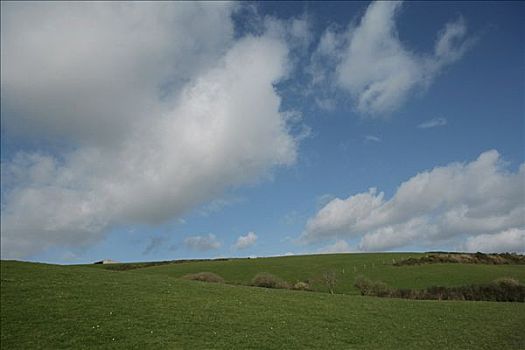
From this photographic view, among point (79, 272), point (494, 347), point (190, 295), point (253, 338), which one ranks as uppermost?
point (79, 272)

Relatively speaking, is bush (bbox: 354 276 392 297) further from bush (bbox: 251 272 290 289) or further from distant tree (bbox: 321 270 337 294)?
bush (bbox: 251 272 290 289)

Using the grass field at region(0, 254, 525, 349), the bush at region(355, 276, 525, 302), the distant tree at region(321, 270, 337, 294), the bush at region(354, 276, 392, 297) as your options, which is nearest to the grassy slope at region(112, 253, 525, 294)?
the distant tree at region(321, 270, 337, 294)

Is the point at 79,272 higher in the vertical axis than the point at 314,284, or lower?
higher

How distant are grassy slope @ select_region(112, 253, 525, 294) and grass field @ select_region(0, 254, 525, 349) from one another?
2628 cm

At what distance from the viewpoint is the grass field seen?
2677cm

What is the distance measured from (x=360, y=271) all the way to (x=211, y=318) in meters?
59.0

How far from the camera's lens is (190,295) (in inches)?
1609

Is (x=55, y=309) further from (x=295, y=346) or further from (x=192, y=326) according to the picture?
(x=295, y=346)

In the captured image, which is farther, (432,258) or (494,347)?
(432,258)

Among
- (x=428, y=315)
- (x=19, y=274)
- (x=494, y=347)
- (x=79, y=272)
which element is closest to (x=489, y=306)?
(x=428, y=315)

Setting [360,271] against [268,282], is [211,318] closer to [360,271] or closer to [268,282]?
[268,282]

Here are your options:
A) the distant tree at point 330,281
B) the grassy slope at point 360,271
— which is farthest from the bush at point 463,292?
the distant tree at point 330,281

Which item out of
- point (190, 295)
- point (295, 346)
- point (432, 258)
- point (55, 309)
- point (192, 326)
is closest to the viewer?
point (295, 346)

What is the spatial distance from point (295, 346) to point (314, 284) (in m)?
47.6
